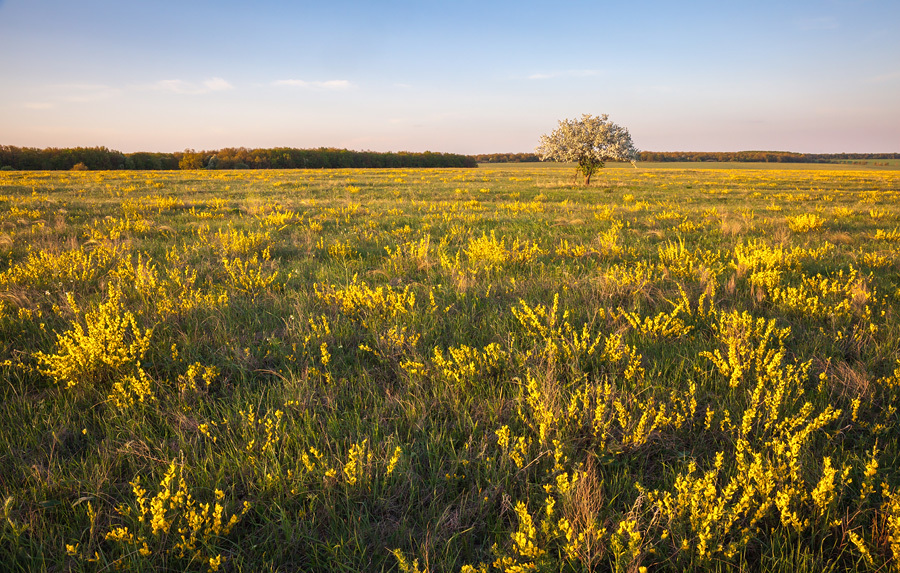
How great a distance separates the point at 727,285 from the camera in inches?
177

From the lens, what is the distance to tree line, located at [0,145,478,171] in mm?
53000

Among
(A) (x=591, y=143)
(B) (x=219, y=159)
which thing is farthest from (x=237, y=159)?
(A) (x=591, y=143)

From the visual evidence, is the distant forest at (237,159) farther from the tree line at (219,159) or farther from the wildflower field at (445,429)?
the wildflower field at (445,429)

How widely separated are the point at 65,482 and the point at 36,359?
186 centimetres

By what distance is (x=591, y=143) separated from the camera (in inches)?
851

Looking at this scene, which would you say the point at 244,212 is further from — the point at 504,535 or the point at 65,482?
the point at 504,535

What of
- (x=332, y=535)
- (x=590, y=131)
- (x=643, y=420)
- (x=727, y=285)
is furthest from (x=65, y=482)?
(x=590, y=131)

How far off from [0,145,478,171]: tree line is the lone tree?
2362 inches

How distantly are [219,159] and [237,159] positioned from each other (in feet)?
9.09

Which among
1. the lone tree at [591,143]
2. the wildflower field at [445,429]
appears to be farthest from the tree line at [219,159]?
the wildflower field at [445,429]

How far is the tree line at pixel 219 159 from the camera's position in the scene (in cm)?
5300

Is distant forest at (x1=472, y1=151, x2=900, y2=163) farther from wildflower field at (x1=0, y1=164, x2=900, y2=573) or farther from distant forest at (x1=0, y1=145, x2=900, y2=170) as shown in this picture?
wildflower field at (x1=0, y1=164, x2=900, y2=573)

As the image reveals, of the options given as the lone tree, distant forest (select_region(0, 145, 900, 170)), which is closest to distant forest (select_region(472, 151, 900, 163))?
distant forest (select_region(0, 145, 900, 170))

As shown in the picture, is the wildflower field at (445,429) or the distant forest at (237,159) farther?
the distant forest at (237,159)
